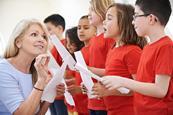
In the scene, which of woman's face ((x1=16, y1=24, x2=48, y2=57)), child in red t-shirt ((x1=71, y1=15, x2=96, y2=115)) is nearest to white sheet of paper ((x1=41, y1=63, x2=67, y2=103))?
woman's face ((x1=16, y1=24, x2=48, y2=57))

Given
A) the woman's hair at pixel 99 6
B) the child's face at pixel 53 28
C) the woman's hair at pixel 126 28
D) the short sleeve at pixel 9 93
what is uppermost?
the woman's hair at pixel 99 6

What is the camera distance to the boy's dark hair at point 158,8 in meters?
1.51

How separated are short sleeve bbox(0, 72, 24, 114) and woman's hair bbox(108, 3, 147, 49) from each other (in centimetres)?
67

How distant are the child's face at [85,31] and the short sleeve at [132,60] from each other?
0.78 m

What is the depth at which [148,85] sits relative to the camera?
4.60 ft

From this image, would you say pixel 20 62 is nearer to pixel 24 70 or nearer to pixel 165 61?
pixel 24 70

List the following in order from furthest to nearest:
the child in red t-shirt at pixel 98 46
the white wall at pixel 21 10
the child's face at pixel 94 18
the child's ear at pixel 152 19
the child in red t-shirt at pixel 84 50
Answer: the white wall at pixel 21 10 < the child in red t-shirt at pixel 84 50 < the child's face at pixel 94 18 < the child in red t-shirt at pixel 98 46 < the child's ear at pixel 152 19

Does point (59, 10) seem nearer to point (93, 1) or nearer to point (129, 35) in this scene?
point (93, 1)

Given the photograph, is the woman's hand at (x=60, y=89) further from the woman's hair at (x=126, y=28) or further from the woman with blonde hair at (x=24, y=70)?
the woman's hair at (x=126, y=28)

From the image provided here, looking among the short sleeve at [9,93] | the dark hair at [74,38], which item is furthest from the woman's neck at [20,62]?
the dark hair at [74,38]

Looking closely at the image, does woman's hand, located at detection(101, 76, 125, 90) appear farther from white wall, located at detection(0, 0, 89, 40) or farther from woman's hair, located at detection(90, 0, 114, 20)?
white wall, located at detection(0, 0, 89, 40)

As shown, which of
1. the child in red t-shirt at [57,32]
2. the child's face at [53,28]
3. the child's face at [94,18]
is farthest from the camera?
the child's face at [53,28]

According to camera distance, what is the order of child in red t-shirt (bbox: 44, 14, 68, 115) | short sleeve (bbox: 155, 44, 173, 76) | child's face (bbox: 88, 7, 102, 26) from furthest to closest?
child in red t-shirt (bbox: 44, 14, 68, 115), child's face (bbox: 88, 7, 102, 26), short sleeve (bbox: 155, 44, 173, 76)

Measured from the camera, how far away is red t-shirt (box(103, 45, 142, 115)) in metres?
1.74
